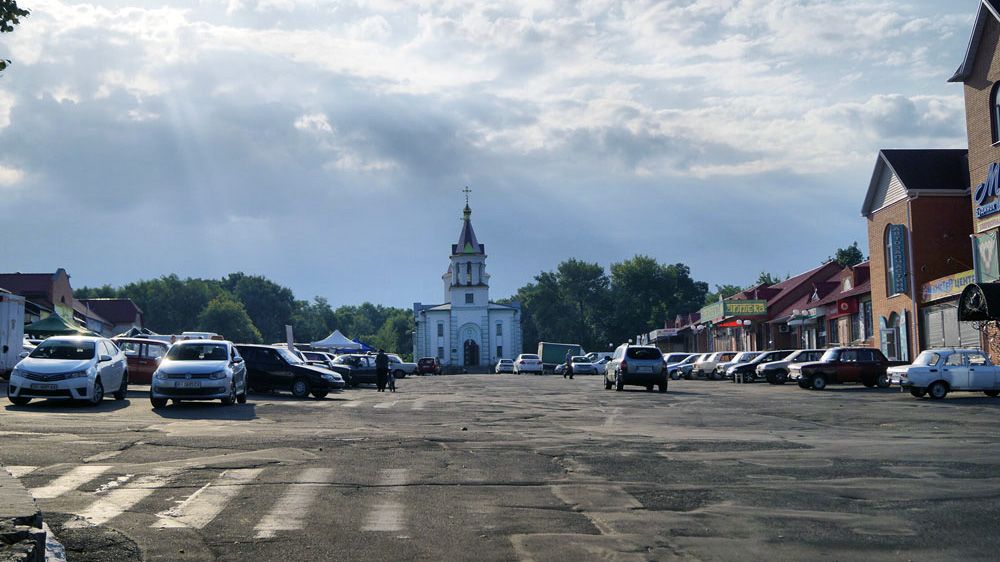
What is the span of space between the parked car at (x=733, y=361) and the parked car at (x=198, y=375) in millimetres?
30363

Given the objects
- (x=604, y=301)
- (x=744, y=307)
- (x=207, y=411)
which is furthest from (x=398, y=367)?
(x=604, y=301)

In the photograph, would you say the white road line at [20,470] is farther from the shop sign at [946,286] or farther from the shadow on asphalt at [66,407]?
the shop sign at [946,286]

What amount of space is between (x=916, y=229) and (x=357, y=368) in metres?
25.9

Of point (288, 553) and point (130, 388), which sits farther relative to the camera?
point (130, 388)

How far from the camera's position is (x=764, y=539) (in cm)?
749

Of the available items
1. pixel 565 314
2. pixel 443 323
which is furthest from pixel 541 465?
pixel 565 314

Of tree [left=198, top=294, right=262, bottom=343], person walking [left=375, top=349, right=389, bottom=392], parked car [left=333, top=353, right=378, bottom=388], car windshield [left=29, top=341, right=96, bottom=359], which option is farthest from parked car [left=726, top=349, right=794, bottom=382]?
tree [left=198, top=294, right=262, bottom=343]

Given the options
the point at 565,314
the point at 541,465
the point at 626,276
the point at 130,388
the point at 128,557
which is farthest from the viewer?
the point at 565,314

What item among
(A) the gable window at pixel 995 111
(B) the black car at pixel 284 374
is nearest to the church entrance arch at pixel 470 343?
(A) the gable window at pixel 995 111

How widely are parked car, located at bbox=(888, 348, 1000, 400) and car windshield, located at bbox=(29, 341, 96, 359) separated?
21877 millimetres

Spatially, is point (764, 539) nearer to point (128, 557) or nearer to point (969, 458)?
point (128, 557)

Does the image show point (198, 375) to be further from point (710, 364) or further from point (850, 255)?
point (850, 255)

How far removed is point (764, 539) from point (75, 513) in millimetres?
5709

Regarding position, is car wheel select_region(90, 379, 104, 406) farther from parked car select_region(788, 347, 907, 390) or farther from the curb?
parked car select_region(788, 347, 907, 390)
